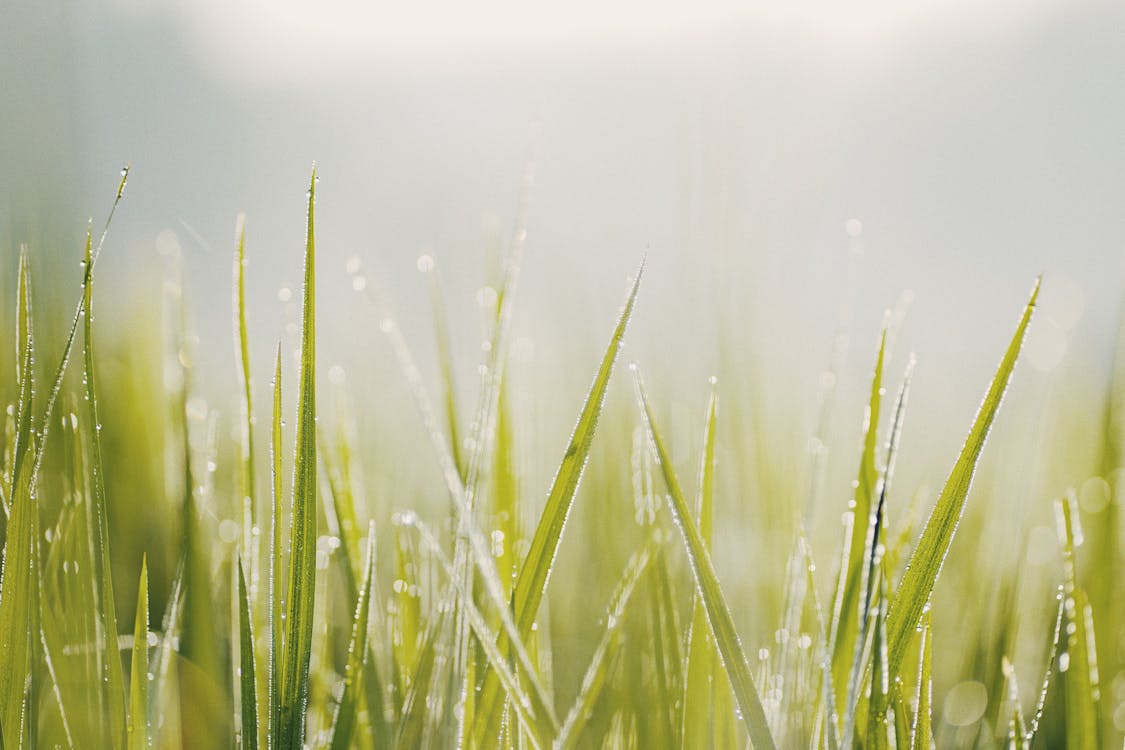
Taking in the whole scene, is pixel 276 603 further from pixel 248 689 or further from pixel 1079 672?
pixel 1079 672

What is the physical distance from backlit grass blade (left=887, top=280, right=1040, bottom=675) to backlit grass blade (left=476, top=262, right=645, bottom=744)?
118 millimetres

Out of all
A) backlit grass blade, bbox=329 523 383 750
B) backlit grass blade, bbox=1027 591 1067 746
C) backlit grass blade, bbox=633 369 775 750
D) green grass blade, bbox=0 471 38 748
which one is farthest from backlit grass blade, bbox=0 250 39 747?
backlit grass blade, bbox=1027 591 1067 746

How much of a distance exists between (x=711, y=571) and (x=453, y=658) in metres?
0.10

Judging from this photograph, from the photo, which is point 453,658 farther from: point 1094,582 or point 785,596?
point 1094,582

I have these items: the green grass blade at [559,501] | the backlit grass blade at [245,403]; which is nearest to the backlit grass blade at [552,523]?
the green grass blade at [559,501]

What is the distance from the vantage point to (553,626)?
0.65 metres

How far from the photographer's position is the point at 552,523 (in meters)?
0.33

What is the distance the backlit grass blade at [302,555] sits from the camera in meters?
0.32

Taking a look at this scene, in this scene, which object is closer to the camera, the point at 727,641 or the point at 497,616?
the point at 727,641

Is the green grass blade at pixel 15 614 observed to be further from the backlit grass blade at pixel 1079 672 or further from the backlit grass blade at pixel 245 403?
the backlit grass blade at pixel 1079 672

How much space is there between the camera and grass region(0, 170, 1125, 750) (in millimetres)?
322

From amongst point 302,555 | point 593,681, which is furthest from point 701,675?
point 302,555

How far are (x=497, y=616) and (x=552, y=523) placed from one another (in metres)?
0.13

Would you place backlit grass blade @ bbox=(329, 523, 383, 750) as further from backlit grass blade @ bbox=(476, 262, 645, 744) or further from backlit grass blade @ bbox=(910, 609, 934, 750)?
backlit grass blade @ bbox=(910, 609, 934, 750)
